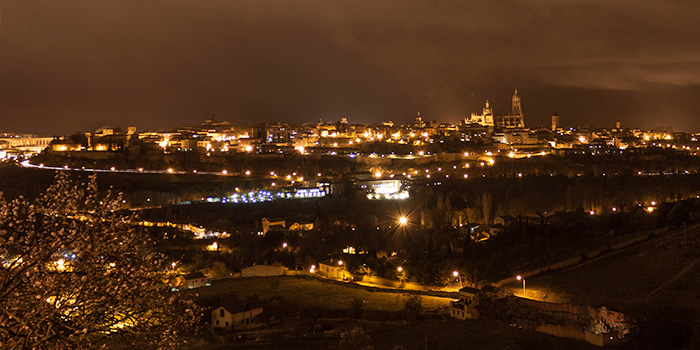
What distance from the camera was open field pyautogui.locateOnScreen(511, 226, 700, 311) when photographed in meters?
11.3

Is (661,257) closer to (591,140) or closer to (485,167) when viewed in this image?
(485,167)

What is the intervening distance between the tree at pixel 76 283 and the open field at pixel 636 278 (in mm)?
8886

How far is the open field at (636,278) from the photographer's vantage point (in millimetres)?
11281

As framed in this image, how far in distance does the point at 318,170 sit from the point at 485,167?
9.41 m

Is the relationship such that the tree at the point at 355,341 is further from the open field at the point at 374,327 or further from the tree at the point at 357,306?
the tree at the point at 357,306

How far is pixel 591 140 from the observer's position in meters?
53.2

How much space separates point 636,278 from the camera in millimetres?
12602

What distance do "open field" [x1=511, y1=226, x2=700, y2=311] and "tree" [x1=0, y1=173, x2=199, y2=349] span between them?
29.2 feet

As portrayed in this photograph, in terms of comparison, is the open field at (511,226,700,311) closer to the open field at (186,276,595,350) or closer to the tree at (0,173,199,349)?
the open field at (186,276,595,350)

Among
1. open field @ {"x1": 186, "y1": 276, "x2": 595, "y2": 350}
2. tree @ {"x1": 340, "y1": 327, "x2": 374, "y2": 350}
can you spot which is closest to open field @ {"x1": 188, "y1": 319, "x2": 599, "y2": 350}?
open field @ {"x1": 186, "y1": 276, "x2": 595, "y2": 350}

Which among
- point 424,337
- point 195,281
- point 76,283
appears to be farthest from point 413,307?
point 76,283

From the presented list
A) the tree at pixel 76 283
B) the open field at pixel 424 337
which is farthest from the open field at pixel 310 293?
the tree at pixel 76 283

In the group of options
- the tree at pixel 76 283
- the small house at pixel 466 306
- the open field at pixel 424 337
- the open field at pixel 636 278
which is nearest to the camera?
the tree at pixel 76 283

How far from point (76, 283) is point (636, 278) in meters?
11.6
